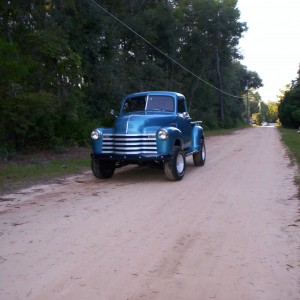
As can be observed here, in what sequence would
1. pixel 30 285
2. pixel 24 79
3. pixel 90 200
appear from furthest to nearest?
pixel 24 79 < pixel 90 200 < pixel 30 285

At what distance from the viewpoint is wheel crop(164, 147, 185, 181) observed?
413 inches

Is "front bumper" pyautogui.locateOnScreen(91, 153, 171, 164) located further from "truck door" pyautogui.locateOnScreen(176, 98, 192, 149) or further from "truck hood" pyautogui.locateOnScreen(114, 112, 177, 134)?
"truck door" pyautogui.locateOnScreen(176, 98, 192, 149)

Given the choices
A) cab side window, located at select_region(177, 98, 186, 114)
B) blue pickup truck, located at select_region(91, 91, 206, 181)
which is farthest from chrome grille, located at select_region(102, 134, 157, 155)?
cab side window, located at select_region(177, 98, 186, 114)

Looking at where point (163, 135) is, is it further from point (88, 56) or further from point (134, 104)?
point (88, 56)

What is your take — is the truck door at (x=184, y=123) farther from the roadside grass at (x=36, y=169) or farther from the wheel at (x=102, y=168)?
the roadside grass at (x=36, y=169)

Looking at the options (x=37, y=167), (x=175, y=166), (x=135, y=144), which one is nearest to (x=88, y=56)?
(x=37, y=167)

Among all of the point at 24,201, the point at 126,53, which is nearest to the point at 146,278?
the point at 24,201

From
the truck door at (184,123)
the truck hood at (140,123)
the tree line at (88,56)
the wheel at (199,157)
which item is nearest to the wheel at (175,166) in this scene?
the truck hood at (140,123)

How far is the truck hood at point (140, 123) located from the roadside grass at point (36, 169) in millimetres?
2413

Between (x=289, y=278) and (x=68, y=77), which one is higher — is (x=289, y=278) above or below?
below

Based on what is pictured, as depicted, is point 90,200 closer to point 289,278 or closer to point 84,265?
point 84,265

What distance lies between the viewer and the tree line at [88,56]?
14258 mm

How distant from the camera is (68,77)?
16.8m

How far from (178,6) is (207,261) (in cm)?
3722
